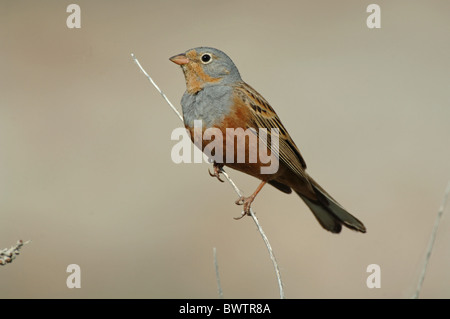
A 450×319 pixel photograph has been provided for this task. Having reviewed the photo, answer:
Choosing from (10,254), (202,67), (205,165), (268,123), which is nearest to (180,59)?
(202,67)

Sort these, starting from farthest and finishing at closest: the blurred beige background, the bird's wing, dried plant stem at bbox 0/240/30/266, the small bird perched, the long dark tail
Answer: the blurred beige background → the long dark tail → the bird's wing → the small bird perched → dried plant stem at bbox 0/240/30/266

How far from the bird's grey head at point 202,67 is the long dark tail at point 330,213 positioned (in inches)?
47.9

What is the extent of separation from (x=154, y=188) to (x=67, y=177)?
3.99 ft

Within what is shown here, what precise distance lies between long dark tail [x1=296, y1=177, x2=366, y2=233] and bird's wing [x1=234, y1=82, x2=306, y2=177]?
0.29m

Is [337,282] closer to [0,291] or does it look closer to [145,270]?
[145,270]

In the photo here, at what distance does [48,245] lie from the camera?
893 cm

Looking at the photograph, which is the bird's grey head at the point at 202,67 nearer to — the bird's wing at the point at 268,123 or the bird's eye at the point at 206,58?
the bird's eye at the point at 206,58

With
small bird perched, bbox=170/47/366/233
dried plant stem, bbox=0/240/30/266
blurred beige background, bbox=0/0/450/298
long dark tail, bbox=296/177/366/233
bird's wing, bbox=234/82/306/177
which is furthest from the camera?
blurred beige background, bbox=0/0/450/298

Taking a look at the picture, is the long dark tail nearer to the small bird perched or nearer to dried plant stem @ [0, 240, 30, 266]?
the small bird perched

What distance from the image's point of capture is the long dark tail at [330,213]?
611 centimetres

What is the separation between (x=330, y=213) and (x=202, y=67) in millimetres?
1694

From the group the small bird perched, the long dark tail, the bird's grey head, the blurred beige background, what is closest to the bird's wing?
the small bird perched

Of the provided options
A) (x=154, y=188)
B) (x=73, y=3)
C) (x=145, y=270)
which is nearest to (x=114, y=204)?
(x=154, y=188)

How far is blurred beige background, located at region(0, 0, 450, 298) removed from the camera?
340 inches
